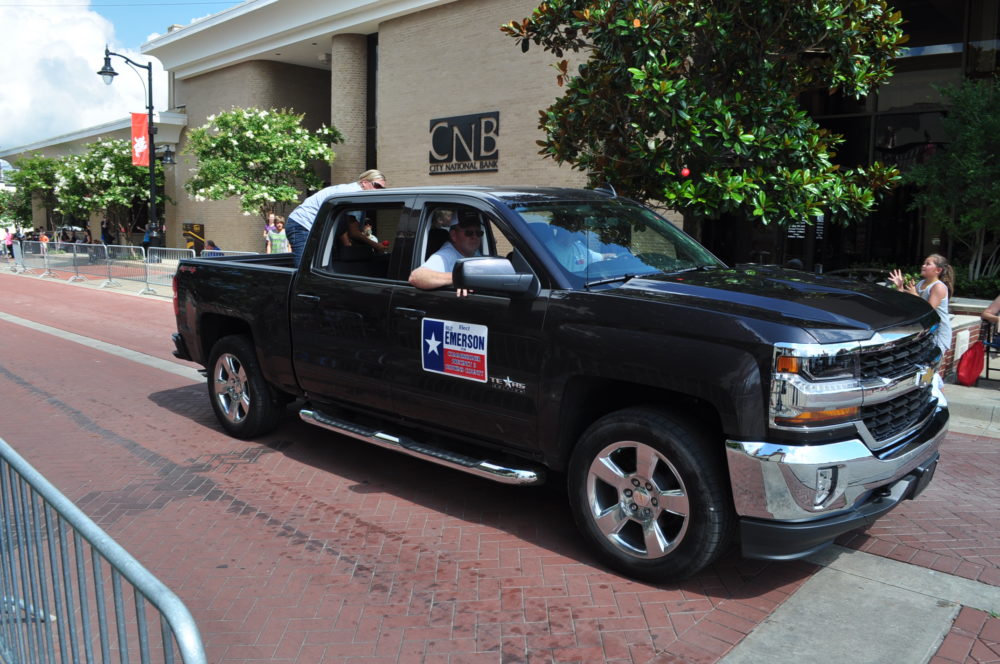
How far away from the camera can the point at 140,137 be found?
30094 mm

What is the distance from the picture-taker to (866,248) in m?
17.4

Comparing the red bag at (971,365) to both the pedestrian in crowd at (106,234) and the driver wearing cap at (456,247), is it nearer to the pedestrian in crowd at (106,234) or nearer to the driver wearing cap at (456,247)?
the driver wearing cap at (456,247)

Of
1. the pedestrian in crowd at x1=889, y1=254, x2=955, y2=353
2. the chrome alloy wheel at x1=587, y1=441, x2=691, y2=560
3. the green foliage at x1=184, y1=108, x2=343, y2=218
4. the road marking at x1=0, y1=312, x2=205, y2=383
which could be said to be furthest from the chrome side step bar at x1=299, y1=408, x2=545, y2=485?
the green foliage at x1=184, y1=108, x2=343, y2=218

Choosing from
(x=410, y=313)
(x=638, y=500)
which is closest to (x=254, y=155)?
(x=410, y=313)

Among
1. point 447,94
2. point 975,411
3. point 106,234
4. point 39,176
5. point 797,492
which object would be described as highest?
point 447,94

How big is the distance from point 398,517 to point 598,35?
18.3 feet

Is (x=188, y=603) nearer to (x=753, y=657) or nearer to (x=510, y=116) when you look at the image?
(x=753, y=657)

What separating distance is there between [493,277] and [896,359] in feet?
6.79

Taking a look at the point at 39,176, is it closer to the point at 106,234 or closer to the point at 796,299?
the point at 106,234

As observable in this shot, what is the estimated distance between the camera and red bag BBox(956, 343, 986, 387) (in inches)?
336

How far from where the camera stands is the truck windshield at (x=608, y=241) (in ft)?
14.9

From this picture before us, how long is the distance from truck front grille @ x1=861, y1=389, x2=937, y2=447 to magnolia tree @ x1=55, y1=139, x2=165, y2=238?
117 ft

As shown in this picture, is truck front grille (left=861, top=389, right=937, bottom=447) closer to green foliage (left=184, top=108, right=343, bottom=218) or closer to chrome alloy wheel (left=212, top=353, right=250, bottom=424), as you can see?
chrome alloy wheel (left=212, top=353, right=250, bottom=424)

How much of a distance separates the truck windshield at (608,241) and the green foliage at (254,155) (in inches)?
877
